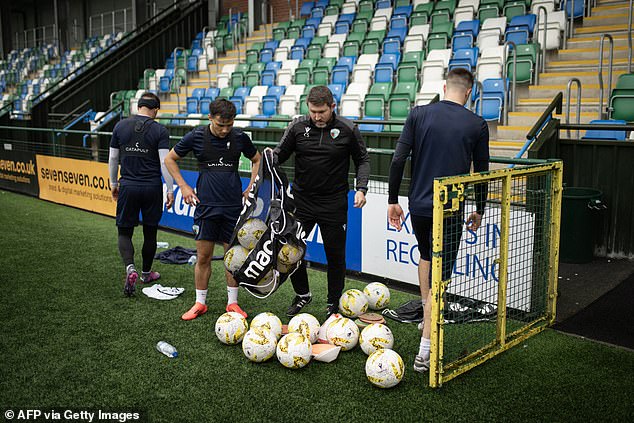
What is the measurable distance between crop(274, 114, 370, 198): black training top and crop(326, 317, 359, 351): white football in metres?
1.08

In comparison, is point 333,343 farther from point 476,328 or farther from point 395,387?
point 476,328

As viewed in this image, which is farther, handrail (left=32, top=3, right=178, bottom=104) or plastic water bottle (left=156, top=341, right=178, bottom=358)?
handrail (left=32, top=3, right=178, bottom=104)

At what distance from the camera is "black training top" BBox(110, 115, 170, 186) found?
5.69 m

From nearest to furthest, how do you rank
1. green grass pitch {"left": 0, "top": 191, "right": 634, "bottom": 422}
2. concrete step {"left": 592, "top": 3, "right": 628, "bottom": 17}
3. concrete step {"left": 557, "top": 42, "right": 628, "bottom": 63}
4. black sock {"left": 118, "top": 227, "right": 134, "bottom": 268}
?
green grass pitch {"left": 0, "top": 191, "right": 634, "bottom": 422}, black sock {"left": 118, "top": 227, "right": 134, "bottom": 268}, concrete step {"left": 557, "top": 42, "right": 628, "bottom": 63}, concrete step {"left": 592, "top": 3, "right": 628, "bottom": 17}

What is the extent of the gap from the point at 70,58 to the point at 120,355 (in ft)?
79.9

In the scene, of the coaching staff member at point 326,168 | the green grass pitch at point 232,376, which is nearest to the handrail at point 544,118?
the green grass pitch at point 232,376

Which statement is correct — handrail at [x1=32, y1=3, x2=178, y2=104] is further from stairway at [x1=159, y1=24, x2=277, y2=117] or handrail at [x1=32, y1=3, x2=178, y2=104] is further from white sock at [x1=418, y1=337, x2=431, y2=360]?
white sock at [x1=418, y1=337, x2=431, y2=360]

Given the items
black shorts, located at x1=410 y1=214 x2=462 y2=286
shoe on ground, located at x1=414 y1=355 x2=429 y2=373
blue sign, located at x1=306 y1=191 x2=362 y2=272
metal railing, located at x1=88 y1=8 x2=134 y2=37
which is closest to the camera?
black shorts, located at x1=410 y1=214 x2=462 y2=286

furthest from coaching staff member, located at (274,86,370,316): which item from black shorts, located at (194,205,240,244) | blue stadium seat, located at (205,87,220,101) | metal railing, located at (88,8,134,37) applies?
metal railing, located at (88,8,134,37)

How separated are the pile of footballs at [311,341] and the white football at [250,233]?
1.87ft

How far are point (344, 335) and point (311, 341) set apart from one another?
0.26m

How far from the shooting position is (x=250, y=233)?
4562 millimetres

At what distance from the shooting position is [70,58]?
25.3 meters

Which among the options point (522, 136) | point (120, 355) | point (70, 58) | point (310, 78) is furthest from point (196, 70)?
point (120, 355)
